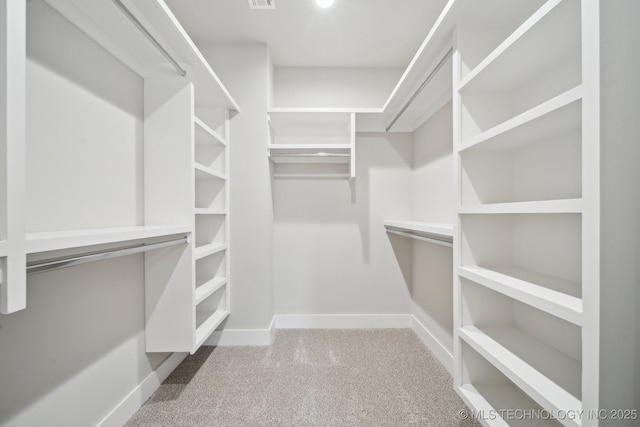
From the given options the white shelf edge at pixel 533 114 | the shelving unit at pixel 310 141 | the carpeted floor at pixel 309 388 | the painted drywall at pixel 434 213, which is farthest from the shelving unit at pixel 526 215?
the shelving unit at pixel 310 141

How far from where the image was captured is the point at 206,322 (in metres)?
1.76

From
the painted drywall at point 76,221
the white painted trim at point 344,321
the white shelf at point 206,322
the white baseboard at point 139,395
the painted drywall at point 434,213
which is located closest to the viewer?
the painted drywall at point 76,221

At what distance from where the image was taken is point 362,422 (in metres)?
1.31

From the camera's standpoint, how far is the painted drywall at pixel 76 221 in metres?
0.88

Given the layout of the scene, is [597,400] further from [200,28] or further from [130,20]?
[200,28]

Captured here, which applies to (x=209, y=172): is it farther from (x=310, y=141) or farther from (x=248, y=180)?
(x=310, y=141)

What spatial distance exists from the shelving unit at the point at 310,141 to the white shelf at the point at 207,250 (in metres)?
0.83

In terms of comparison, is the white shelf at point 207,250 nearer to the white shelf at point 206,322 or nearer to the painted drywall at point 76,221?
the painted drywall at point 76,221

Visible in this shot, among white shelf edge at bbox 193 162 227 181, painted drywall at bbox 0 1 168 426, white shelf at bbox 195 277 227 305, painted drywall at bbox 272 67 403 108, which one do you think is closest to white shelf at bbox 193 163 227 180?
white shelf edge at bbox 193 162 227 181

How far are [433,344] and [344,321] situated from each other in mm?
778

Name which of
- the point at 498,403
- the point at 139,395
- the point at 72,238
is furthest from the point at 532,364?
the point at 139,395

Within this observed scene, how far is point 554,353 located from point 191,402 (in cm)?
178

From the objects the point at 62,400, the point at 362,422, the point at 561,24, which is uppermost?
the point at 561,24

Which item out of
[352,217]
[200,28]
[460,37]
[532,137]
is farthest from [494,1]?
[200,28]
